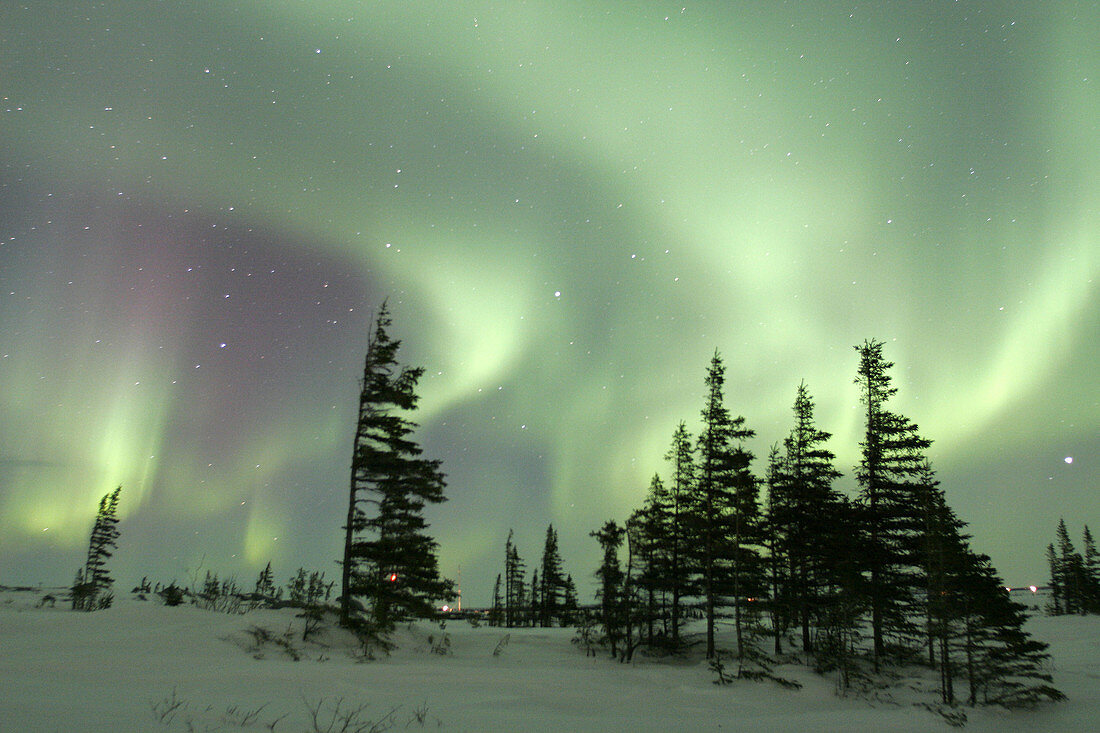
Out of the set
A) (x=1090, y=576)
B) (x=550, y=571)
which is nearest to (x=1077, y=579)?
(x=1090, y=576)

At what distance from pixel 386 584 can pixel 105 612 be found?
1060 centimetres

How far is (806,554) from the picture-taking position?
3028cm

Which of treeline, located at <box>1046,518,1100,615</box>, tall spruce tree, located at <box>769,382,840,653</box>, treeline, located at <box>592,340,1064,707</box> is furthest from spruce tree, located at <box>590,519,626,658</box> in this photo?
treeline, located at <box>1046,518,1100,615</box>

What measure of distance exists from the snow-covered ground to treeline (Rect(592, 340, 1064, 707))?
289 centimetres

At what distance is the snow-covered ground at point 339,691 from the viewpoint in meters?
8.32

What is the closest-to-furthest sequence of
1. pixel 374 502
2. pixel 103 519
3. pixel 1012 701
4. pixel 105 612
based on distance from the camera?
pixel 105 612 → pixel 1012 701 → pixel 374 502 → pixel 103 519

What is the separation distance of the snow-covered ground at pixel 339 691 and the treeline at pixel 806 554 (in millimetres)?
2891

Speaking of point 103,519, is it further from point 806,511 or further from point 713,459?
point 806,511

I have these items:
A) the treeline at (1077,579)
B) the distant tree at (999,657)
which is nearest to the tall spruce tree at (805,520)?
the distant tree at (999,657)

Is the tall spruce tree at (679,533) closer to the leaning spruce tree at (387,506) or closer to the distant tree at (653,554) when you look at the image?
the distant tree at (653,554)

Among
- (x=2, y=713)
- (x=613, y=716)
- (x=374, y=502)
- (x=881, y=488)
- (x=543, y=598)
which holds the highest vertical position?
(x=881, y=488)

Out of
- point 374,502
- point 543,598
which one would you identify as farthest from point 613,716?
point 543,598

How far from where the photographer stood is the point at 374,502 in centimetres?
2466

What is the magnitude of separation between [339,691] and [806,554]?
2645 cm
